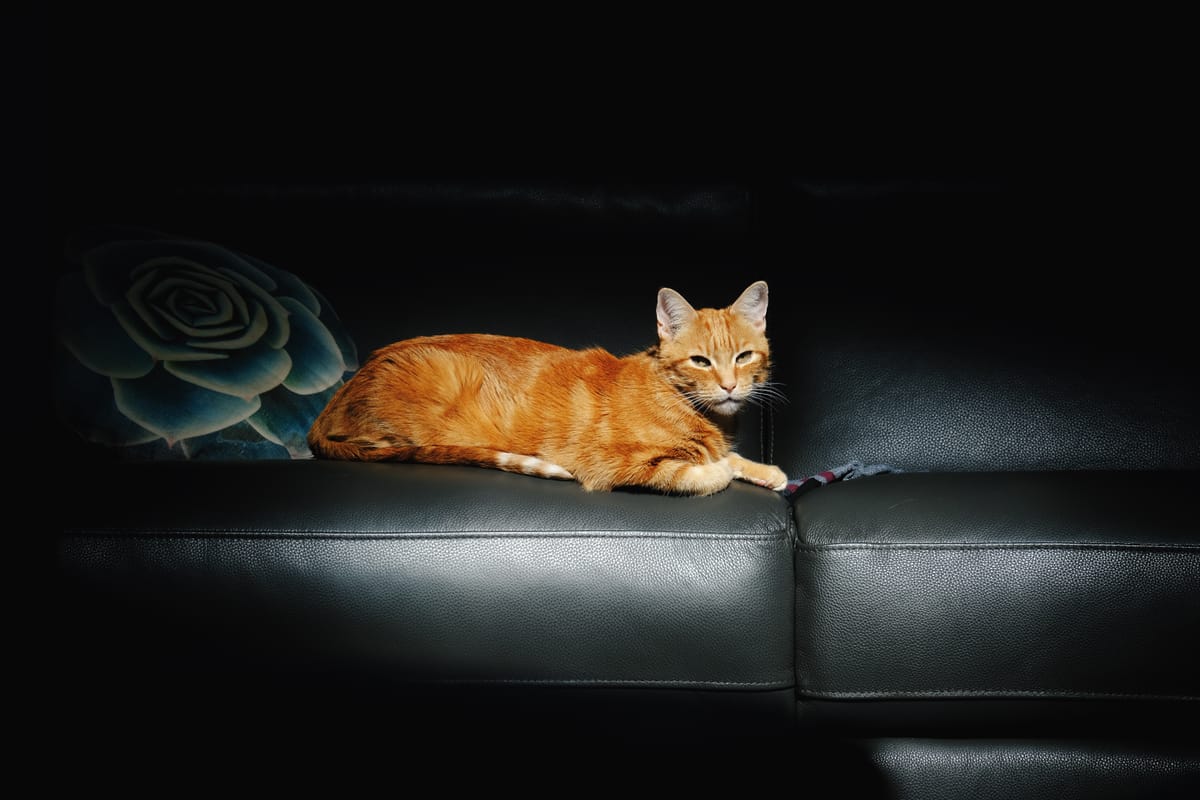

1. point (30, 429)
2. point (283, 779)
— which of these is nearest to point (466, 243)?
→ point (30, 429)

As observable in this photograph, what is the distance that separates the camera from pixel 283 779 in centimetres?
117

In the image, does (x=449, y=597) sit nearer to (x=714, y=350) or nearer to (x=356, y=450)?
(x=356, y=450)

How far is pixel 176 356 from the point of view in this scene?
164 centimetres

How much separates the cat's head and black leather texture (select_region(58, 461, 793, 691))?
464mm

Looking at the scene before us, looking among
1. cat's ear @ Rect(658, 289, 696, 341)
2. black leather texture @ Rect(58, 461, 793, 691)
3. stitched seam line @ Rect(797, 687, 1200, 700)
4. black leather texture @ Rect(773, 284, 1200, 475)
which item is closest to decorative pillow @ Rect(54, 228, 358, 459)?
black leather texture @ Rect(58, 461, 793, 691)

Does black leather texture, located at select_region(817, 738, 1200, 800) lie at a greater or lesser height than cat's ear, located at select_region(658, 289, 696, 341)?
lesser

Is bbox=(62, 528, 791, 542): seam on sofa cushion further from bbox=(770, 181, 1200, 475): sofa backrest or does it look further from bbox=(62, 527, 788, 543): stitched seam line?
bbox=(770, 181, 1200, 475): sofa backrest

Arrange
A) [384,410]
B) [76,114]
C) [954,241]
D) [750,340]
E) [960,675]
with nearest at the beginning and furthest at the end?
[960,675] < [384,410] < [750,340] < [954,241] < [76,114]

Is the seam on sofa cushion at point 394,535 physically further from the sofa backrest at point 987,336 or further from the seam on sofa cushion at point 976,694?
the sofa backrest at point 987,336

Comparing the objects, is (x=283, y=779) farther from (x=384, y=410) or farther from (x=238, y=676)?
(x=384, y=410)

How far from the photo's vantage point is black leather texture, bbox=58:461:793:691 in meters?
1.11

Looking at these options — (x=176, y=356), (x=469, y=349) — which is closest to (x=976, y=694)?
(x=469, y=349)

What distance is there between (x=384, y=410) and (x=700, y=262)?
79cm

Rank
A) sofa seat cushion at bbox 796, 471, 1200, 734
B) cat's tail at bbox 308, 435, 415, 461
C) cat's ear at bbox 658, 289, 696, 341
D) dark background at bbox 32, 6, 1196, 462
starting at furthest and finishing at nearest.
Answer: dark background at bbox 32, 6, 1196, 462
cat's ear at bbox 658, 289, 696, 341
cat's tail at bbox 308, 435, 415, 461
sofa seat cushion at bbox 796, 471, 1200, 734
